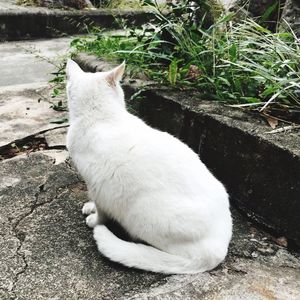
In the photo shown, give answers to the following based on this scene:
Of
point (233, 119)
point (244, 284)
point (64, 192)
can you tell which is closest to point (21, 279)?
point (64, 192)

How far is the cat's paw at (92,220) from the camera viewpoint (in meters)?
2.09

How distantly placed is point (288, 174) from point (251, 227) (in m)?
0.38

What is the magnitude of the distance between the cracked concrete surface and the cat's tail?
4 cm

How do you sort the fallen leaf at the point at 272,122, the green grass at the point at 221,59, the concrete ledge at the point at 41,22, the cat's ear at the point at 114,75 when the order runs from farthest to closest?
the concrete ledge at the point at 41,22, the green grass at the point at 221,59, the fallen leaf at the point at 272,122, the cat's ear at the point at 114,75

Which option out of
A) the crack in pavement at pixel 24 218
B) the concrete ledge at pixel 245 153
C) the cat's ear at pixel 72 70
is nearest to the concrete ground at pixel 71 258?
the crack in pavement at pixel 24 218

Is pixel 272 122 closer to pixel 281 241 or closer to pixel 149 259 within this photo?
pixel 281 241

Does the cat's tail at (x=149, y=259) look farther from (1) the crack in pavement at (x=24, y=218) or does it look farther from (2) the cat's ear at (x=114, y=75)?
(2) the cat's ear at (x=114, y=75)

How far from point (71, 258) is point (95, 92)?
31.2 inches

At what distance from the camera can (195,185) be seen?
1.81 meters

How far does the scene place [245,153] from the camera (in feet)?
7.35

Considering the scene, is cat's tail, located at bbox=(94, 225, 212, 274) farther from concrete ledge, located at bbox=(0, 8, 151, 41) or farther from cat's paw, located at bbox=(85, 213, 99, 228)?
concrete ledge, located at bbox=(0, 8, 151, 41)

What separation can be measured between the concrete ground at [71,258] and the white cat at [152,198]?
8 centimetres

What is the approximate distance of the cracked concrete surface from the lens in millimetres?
1712

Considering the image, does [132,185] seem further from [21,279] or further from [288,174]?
[288,174]
